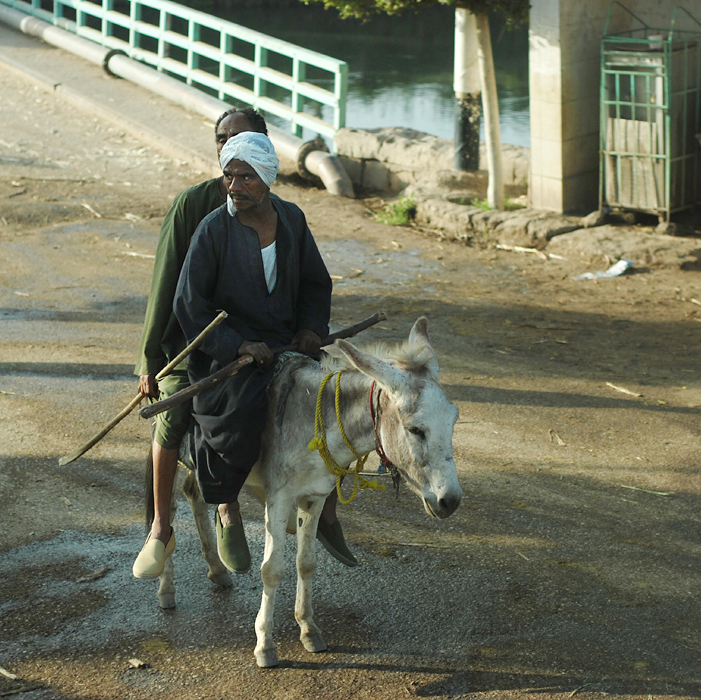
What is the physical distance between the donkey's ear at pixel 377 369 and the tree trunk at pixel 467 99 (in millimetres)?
10082

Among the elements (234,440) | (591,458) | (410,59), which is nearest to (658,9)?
(591,458)

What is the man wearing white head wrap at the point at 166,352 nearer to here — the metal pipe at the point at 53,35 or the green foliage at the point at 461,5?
the green foliage at the point at 461,5

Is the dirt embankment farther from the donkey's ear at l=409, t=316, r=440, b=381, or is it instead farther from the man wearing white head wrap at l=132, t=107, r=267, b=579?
the donkey's ear at l=409, t=316, r=440, b=381

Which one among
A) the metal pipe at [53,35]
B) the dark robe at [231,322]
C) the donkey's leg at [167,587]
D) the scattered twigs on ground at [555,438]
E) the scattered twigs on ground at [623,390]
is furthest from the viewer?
the metal pipe at [53,35]

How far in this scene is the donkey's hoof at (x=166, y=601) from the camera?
4227 millimetres

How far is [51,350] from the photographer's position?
7473mm

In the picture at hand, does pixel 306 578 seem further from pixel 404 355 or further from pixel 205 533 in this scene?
pixel 404 355

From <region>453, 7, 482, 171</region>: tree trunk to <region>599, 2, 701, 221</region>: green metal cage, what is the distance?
2197 millimetres

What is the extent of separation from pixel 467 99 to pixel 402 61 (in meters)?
17.7

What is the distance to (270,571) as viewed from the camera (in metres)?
3.74

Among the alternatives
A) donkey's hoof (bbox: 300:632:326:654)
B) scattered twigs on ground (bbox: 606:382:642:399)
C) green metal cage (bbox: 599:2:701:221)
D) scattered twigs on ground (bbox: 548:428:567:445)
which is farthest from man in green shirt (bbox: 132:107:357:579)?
green metal cage (bbox: 599:2:701:221)

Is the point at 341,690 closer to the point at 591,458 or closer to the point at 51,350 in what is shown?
the point at 591,458

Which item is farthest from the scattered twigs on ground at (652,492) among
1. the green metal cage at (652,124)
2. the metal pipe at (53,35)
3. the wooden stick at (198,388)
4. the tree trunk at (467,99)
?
the metal pipe at (53,35)

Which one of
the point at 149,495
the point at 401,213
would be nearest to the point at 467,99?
the point at 401,213
